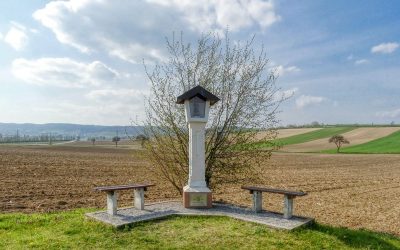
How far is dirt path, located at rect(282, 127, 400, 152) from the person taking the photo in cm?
7239

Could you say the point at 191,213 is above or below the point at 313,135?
below

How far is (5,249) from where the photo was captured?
652cm

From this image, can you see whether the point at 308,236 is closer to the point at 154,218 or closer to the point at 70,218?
the point at 154,218

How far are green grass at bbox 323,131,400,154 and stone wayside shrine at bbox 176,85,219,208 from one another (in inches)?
2260

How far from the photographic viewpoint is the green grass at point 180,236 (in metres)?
6.65

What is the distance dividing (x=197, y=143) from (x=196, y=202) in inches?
58.3

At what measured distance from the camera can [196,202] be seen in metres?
9.34

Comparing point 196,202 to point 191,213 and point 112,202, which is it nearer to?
point 191,213

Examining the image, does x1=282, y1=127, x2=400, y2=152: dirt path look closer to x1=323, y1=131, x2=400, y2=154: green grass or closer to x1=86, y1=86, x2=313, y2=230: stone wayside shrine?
x1=323, y1=131, x2=400, y2=154: green grass

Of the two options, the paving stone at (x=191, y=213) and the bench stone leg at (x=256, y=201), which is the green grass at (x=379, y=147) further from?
the paving stone at (x=191, y=213)

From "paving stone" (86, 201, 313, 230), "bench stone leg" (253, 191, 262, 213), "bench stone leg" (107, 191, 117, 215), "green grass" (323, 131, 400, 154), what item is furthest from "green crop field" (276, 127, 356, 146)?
"bench stone leg" (107, 191, 117, 215)

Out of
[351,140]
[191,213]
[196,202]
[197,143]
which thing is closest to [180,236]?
[191,213]

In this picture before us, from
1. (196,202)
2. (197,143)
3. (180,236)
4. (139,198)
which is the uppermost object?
(197,143)

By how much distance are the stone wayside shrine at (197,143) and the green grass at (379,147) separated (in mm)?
57397
